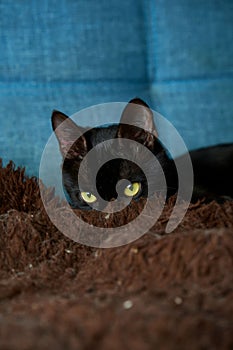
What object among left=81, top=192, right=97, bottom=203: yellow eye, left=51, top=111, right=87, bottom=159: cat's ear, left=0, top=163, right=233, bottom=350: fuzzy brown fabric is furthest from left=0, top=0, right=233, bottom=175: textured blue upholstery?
left=0, top=163, right=233, bottom=350: fuzzy brown fabric

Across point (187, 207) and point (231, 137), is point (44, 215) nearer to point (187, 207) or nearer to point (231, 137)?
point (187, 207)

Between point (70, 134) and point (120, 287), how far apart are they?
25.8 inches

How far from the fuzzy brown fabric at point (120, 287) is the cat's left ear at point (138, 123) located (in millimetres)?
Answer: 291

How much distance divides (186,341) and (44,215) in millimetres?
601

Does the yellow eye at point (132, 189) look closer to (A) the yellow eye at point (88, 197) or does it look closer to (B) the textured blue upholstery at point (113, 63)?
(A) the yellow eye at point (88, 197)

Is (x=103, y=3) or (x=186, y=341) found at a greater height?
(x=103, y=3)

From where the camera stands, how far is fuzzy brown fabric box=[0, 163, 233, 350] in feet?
1.60

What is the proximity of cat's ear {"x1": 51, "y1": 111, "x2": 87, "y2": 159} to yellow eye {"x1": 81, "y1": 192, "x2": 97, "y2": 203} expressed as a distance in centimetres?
11

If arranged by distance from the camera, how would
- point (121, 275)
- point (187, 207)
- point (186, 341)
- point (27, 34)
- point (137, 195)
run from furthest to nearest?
1. point (27, 34)
2. point (137, 195)
3. point (187, 207)
4. point (121, 275)
5. point (186, 341)

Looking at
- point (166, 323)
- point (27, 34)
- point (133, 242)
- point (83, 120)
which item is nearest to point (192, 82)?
point (83, 120)

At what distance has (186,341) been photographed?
18.5 inches

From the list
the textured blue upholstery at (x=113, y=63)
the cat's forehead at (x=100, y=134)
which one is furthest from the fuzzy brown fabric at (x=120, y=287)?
the textured blue upholstery at (x=113, y=63)

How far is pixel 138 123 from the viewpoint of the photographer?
1.21m

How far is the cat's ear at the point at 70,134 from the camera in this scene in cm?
125
